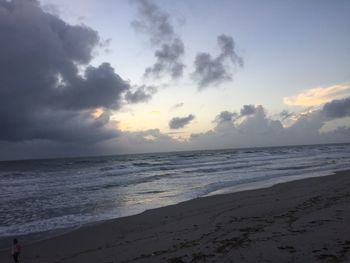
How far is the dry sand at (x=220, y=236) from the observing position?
8.62 metres

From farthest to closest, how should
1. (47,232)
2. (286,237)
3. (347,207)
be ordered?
(47,232)
(347,207)
(286,237)

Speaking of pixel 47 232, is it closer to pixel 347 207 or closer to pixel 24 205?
pixel 24 205

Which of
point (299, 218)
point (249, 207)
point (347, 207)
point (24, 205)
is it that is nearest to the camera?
point (299, 218)

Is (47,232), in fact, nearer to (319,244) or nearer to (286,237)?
(286,237)

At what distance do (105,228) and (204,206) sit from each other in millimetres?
5678

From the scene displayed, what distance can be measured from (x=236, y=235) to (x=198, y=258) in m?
2.43

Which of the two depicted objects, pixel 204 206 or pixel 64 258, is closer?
pixel 64 258

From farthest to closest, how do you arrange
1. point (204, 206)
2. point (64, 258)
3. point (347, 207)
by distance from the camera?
point (204, 206) < point (347, 207) < point (64, 258)

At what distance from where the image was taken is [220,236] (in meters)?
10.7

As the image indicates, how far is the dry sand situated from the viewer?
28.3 feet

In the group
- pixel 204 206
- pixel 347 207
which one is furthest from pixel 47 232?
pixel 347 207

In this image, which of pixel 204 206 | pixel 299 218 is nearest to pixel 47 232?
pixel 204 206

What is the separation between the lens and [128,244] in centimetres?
1123

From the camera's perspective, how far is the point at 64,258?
1041cm
